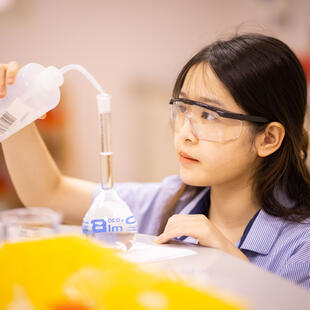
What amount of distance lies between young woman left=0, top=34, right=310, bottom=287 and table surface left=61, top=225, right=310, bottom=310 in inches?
10.3

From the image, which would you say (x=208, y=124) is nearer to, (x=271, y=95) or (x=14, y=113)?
(x=271, y=95)

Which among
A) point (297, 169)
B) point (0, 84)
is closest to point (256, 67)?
point (297, 169)

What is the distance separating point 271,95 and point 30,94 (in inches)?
25.8

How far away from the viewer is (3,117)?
906mm

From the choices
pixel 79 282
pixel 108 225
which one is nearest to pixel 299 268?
pixel 108 225

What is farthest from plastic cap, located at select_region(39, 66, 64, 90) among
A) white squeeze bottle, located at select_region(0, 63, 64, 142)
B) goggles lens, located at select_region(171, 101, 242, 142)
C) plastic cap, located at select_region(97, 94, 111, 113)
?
goggles lens, located at select_region(171, 101, 242, 142)

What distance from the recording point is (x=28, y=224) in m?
0.62

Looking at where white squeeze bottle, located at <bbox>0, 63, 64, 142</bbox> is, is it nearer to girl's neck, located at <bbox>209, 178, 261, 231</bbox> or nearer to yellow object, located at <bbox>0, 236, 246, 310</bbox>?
yellow object, located at <bbox>0, 236, 246, 310</bbox>

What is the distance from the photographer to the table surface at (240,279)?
517 millimetres

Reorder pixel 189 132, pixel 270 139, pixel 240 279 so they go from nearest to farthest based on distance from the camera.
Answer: pixel 240 279 < pixel 189 132 < pixel 270 139

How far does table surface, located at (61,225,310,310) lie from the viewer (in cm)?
52

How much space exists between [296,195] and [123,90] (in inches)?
120

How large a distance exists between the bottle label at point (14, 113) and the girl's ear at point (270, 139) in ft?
2.14

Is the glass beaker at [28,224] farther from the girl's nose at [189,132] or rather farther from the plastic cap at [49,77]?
the girl's nose at [189,132]
